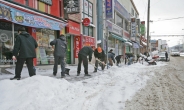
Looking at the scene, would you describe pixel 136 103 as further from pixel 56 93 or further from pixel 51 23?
pixel 51 23

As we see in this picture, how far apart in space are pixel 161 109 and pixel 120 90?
1.62m

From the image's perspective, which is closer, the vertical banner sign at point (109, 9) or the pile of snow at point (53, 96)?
the pile of snow at point (53, 96)

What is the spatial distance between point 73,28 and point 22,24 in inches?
220

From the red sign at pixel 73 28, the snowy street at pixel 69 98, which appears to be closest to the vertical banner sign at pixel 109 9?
the red sign at pixel 73 28

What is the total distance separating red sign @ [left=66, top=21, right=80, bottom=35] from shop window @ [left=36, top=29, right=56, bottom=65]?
156 centimetres

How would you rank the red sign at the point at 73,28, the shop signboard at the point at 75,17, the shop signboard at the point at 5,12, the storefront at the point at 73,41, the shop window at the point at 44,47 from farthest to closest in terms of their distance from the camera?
1. the storefront at the point at 73,41
2. the shop signboard at the point at 75,17
3. the red sign at the point at 73,28
4. the shop window at the point at 44,47
5. the shop signboard at the point at 5,12

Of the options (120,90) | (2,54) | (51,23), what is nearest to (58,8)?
(51,23)

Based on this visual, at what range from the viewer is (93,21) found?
17719mm

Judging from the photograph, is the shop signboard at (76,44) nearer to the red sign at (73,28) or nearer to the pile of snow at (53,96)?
the red sign at (73,28)

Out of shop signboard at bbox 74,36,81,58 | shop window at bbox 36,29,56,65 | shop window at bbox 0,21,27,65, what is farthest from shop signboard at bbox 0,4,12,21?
shop signboard at bbox 74,36,81,58

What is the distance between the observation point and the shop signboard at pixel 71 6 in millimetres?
12406

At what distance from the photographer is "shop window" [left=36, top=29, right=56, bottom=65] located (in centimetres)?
1067

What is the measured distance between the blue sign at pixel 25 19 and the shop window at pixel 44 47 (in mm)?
922

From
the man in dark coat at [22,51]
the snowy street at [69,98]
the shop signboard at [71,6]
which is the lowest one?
the snowy street at [69,98]
